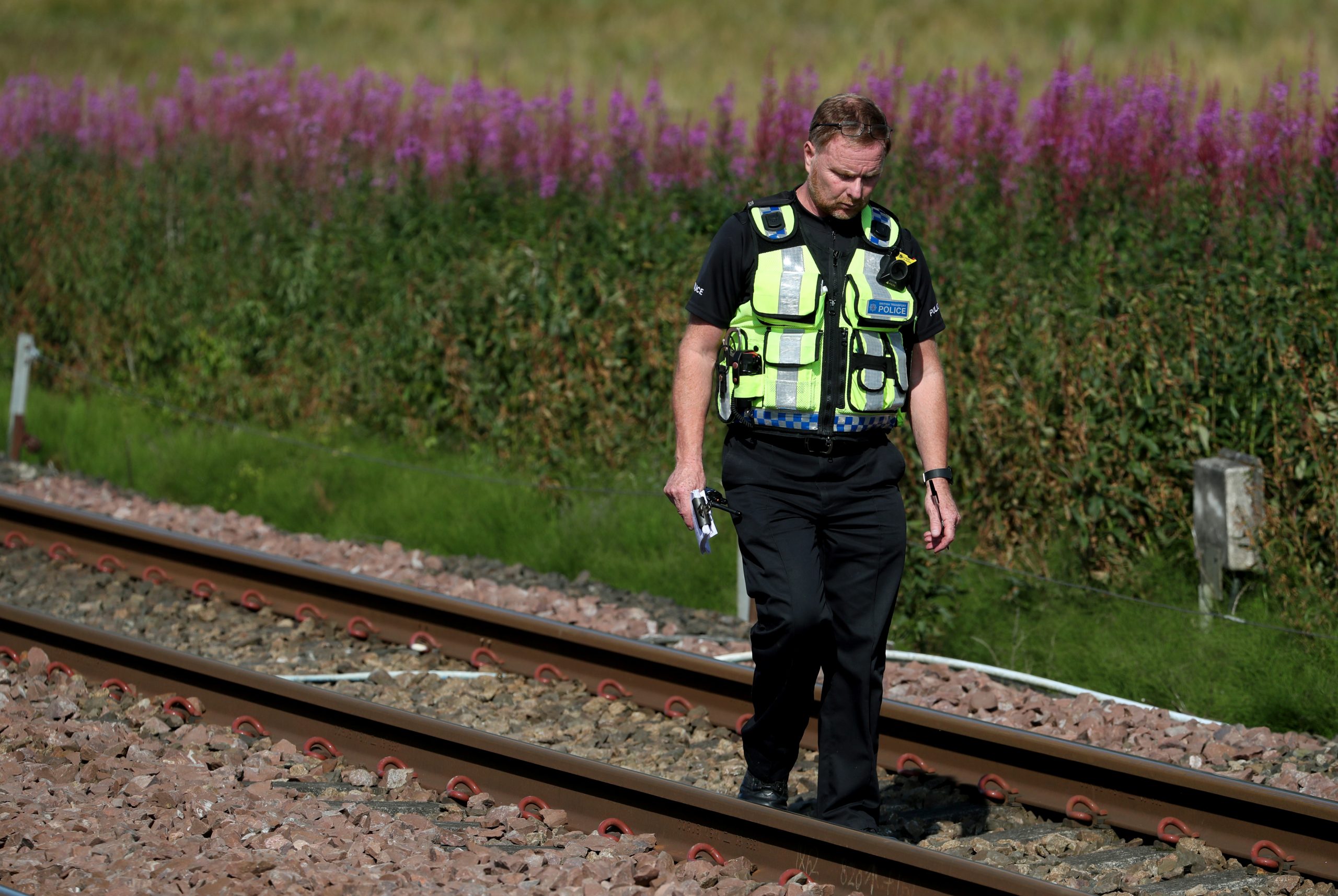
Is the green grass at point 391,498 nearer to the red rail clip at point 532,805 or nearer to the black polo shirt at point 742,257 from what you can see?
the red rail clip at point 532,805

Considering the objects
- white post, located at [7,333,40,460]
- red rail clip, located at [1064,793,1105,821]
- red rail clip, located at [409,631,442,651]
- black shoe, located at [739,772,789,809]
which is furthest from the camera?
white post, located at [7,333,40,460]

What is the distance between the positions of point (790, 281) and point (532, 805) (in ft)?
6.75

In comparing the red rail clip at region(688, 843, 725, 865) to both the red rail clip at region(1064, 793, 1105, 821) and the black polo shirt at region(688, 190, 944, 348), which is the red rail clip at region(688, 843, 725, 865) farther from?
the black polo shirt at region(688, 190, 944, 348)

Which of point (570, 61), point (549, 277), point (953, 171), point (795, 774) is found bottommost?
point (795, 774)

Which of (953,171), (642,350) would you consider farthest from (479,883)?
(953,171)

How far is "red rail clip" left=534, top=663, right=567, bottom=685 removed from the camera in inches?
304

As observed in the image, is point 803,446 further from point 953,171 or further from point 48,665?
point 953,171

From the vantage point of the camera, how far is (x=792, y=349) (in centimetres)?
523

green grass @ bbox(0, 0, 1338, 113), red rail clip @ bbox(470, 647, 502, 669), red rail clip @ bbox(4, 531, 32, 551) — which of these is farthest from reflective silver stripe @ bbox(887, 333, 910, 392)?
green grass @ bbox(0, 0, 1338, 113)

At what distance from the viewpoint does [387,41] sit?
1419 inches

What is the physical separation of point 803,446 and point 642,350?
5.90 m

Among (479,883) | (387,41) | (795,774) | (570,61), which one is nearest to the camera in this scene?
(479,883)

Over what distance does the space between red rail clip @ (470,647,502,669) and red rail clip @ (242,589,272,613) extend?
1465mm

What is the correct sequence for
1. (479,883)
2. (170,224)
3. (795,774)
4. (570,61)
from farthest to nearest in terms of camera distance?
1. (570,61)
2. (170,224)
3. (795,774)
4. (479,883)
